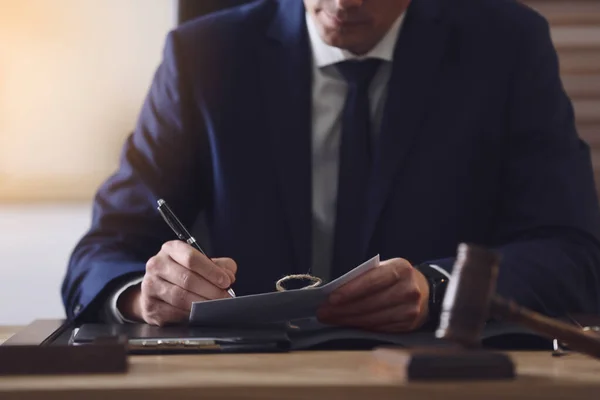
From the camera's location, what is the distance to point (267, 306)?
100 cm

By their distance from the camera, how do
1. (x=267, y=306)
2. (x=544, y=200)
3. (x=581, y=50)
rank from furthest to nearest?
(x=581, y=50) → (x=544, y=200) → (x=267, y=306)

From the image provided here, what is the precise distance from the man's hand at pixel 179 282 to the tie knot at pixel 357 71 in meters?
0.56

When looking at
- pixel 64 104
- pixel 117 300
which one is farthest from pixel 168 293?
pixel 64 104

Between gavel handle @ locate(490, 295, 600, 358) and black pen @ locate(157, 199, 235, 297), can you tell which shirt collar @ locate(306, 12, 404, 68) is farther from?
gavel handle @ locate(490, 295, 600, 358)

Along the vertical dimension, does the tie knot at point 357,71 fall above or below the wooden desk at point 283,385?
above

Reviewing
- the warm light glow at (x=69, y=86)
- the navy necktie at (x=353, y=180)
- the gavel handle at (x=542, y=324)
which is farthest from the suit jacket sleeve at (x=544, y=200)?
the warm light glow at (x=69, y=86)

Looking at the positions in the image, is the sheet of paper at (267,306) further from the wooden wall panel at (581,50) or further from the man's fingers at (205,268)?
the wooden wall panel at (581,50)

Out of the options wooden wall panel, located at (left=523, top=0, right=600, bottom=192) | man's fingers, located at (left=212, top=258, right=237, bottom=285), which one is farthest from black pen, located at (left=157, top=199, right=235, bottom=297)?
wooden wall panel, located at (left=523, top=0, right=600, bottom=192)

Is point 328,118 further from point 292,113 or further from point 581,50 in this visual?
point 581,50

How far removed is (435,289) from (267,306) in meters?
0.32

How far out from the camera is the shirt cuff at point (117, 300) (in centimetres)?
129

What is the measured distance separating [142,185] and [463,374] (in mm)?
1026

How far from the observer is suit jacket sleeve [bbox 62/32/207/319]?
1.38 meters

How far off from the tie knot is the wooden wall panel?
0.93 meters
